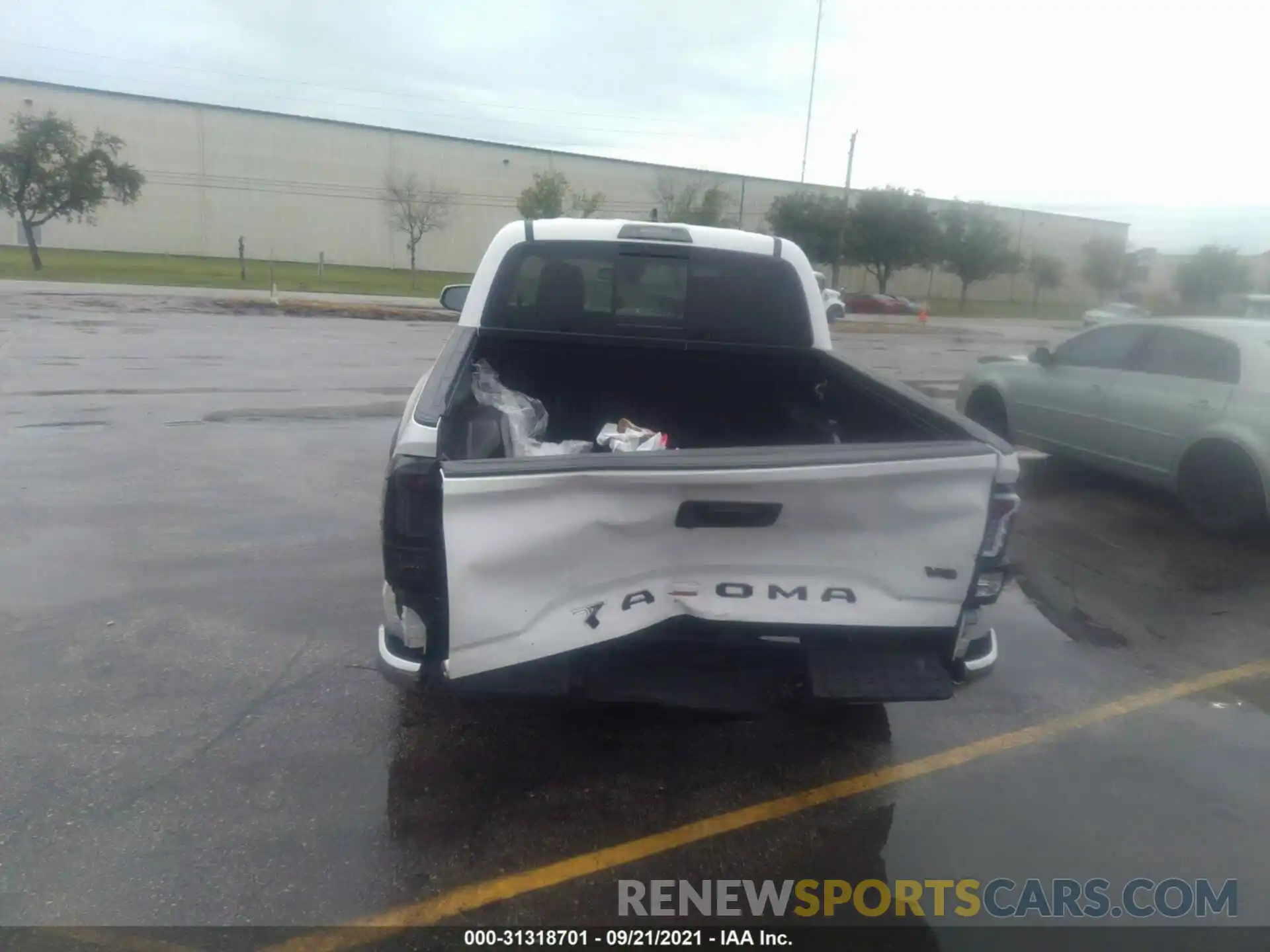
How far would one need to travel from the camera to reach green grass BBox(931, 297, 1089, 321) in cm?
1658

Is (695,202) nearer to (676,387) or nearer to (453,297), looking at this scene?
(453,297)

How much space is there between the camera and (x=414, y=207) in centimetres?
5856

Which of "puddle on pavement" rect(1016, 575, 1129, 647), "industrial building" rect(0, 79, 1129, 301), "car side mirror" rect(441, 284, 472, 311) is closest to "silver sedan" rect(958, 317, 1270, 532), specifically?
"puddle on pavement" rect(1016, 575, 1129, 647)

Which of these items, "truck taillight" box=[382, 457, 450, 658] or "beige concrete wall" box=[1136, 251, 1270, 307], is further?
"beige concrete wall" box=[1136, 251, 1270, 307]

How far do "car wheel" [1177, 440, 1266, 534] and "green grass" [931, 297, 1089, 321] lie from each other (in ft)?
19.2

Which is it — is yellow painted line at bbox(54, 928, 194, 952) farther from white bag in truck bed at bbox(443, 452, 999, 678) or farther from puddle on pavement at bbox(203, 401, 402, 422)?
puddle on pavement at bbox(203, 401, 402, 422)

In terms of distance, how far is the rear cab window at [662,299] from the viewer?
5.34 meters

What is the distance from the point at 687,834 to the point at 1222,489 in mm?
5735

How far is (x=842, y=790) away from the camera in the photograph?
3.78 m

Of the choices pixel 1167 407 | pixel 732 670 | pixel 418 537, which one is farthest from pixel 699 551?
pixel 1167 407

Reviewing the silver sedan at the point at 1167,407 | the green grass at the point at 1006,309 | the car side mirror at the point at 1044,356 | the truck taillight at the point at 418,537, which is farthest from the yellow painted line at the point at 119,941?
the green grass at the point at 1006,309

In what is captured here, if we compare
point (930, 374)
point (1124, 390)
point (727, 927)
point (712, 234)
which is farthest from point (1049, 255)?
point (727, 927)

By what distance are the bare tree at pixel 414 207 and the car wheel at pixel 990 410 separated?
153 ft

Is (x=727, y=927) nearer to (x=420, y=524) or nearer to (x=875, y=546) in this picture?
(x=875, y=546)
